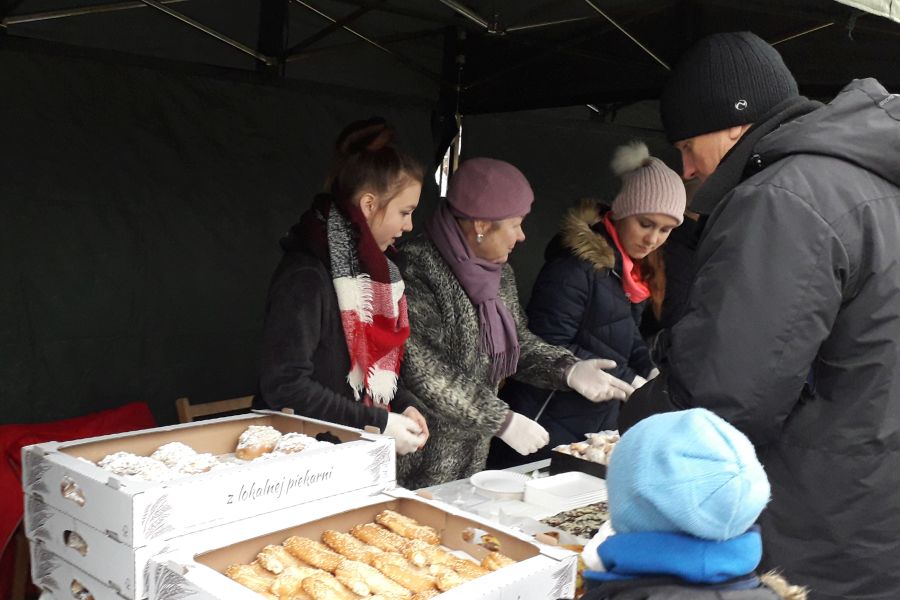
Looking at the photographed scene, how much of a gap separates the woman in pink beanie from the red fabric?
170 centimetres

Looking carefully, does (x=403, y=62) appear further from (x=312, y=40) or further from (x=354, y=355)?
(x=354, y=355)

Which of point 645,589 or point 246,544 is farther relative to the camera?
point 246,544

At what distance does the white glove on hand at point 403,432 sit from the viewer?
7.63 ft

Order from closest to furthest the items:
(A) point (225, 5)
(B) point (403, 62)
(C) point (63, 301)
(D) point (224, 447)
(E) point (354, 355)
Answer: (D) point (224, 447)
(E) point (354, 355)
(C) point (63, 301)
(A) point (225, 5)
(B) point (403, 62)

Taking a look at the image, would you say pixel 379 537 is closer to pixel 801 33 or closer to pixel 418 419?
pixel 418 419

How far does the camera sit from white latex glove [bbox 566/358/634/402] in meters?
3.03

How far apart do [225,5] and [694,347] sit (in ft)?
11.0

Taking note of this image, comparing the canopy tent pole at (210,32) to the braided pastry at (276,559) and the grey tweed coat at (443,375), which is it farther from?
the braided pastry at (276,559)

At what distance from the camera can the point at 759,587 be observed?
96 cm

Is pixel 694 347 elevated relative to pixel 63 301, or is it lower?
elevated

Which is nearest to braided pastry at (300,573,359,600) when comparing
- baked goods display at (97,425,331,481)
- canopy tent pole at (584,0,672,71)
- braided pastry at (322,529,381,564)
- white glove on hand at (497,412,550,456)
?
braided pastry at (322,529,381,564)

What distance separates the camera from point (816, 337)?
130cm

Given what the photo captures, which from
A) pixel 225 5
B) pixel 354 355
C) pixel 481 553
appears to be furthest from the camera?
pixel 225 5

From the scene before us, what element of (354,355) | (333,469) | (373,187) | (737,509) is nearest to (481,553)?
(333,469)
